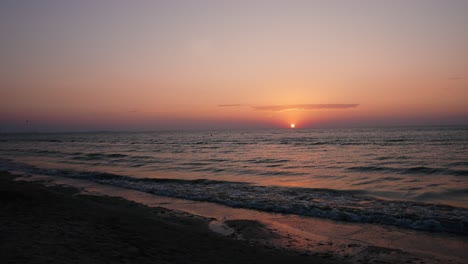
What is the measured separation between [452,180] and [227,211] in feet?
45.5

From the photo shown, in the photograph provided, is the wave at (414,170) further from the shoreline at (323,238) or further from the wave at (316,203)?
the shoreline at (323,238)

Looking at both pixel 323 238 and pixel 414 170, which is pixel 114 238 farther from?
pixel 414 170

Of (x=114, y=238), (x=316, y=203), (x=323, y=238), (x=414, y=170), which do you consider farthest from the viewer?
(x=414, y=170)

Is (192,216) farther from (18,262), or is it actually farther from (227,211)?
(18,262)

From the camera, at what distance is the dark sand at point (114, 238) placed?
263 inches

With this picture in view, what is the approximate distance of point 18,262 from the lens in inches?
232

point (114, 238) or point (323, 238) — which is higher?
point (114, 238)

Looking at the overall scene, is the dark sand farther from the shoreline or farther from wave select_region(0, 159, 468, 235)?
wave select_region(0, 159, 468, 235)

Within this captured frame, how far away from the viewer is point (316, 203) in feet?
44.3

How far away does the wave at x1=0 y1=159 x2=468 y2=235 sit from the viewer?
1067cm

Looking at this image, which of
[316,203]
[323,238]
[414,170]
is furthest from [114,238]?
[414,170]

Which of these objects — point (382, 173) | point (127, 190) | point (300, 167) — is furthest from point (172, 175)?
point (382, 173)

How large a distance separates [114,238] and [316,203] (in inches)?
324

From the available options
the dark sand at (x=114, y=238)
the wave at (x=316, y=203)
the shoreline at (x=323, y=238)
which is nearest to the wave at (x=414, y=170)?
the wave at (x=316, y=203)
